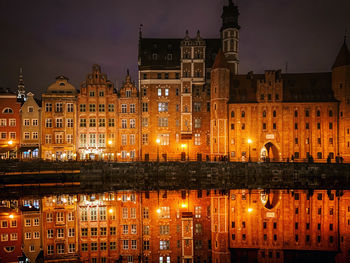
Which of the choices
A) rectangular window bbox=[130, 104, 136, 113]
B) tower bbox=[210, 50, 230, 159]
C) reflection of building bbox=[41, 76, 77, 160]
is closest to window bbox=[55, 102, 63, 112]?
reflection of building bbox=[41, 76, 77, 160]

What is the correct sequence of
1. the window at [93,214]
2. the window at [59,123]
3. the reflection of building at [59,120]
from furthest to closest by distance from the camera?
the window at [59,123] → the reflection of building at [59,120] → the window at [93,214]

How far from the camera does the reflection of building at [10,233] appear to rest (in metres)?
21.8

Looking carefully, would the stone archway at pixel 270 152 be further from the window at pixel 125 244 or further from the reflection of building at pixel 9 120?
the reflection of building at pixel 9 120

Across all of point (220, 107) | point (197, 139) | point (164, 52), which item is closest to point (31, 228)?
point (197, 139)

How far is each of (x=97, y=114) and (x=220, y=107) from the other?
73.1ft

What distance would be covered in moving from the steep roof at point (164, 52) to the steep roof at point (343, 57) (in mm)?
21766

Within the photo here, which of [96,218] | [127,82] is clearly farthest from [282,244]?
[127,82]

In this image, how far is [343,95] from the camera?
186 ft

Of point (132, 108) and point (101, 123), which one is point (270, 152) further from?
point (101, 123)

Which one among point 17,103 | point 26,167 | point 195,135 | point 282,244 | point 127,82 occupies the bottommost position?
point 282,244

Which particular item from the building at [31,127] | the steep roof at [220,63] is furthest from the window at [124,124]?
the steep roof at [220,63]

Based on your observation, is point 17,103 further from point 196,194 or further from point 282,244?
point 282,244

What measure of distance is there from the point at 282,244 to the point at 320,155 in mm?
37306

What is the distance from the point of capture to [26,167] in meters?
49.5
